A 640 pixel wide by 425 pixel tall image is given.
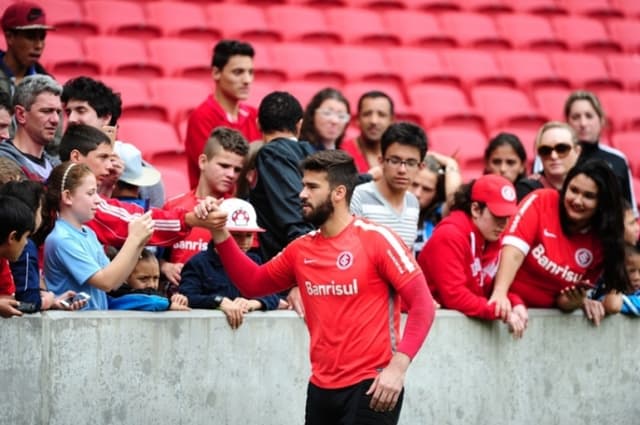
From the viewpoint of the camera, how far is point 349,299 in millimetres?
4906

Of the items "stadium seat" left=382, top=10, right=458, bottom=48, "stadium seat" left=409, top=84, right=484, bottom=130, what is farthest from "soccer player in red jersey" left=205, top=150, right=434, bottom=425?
"stadium seat" left=382, top=10, right=458, bottom=48

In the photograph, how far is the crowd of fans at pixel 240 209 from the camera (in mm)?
5488

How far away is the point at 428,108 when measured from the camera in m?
10.7

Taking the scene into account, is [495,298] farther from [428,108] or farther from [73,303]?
[428,108]

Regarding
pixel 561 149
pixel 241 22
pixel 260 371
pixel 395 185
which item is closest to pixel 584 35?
pixel 241 22

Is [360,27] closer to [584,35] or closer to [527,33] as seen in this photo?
[527,33]

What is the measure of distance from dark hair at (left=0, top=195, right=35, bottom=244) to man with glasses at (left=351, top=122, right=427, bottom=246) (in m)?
2.16

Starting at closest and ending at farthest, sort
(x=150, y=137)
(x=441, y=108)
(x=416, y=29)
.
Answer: (x=150, y=137), (x=441, y=108), (x=416, y=29)

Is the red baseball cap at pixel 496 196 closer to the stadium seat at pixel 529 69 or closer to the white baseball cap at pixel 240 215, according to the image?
the white baseball cap at pixel 240 215

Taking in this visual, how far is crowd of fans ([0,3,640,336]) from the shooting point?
5488 mm

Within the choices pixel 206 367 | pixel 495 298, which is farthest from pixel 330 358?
pixel 495 298

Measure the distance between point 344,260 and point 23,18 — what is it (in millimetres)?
3221

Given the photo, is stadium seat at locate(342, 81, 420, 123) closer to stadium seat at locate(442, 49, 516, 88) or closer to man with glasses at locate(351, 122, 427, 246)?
stadium seat at locate(442, 49, 516, 88)

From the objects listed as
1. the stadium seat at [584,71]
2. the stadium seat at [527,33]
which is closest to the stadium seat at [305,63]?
the stadium seat at [527,33]
